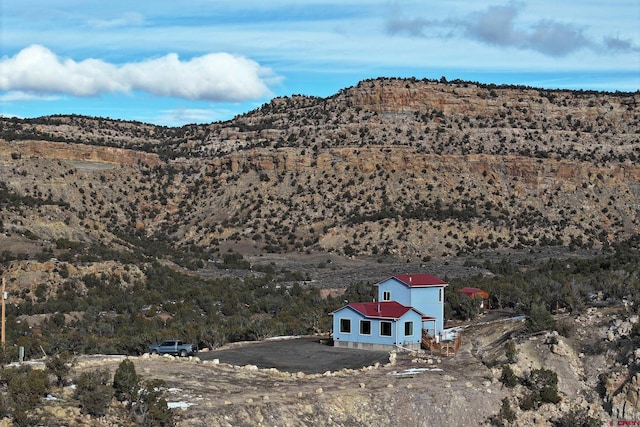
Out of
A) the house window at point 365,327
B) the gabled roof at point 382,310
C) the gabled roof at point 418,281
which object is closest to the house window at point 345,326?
the house window at point 365,327

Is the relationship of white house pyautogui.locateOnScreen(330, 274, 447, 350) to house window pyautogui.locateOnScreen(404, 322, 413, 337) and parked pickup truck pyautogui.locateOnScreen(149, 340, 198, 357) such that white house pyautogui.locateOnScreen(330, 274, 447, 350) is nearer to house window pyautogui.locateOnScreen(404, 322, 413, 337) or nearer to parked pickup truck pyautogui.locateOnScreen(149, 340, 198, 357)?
house window pyautogui.locateOnScreen(404, 322, 413, 337)

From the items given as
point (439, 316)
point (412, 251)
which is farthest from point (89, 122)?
point (439, 316)

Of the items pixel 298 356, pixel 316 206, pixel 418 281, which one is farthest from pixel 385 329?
pixel 316 206

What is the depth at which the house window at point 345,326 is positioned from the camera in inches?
1575

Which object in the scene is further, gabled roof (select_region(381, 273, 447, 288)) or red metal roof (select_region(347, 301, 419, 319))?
gabled roof (select_region(381, 273, 447, 288))

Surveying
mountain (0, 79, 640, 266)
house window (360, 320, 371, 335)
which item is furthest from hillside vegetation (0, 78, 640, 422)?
house window (360, 320, 371, 335)

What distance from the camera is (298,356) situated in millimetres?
37531

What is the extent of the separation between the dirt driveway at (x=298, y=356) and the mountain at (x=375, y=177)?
36.2m

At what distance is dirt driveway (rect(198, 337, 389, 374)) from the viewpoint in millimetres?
34875

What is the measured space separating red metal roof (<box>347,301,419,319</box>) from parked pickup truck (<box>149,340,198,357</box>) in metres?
7.27

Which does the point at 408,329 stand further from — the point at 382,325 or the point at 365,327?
the point at 365,327

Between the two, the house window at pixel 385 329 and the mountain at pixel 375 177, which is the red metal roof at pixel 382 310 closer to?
the house window at pixel 385 329

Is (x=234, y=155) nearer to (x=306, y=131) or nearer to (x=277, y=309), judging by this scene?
(x=306, y=131)

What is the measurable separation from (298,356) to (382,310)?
456 centimetres
